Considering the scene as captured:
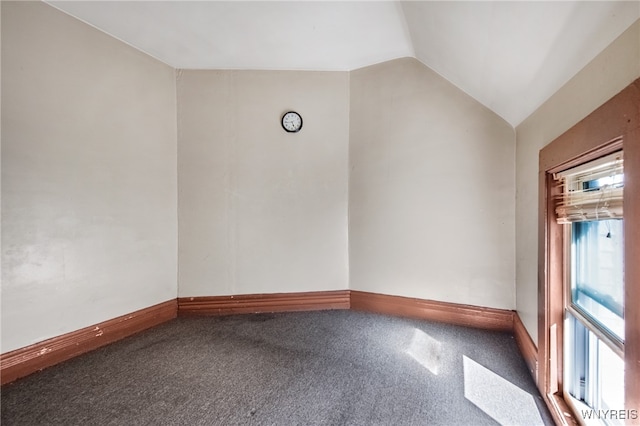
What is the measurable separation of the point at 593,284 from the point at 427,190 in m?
1.52

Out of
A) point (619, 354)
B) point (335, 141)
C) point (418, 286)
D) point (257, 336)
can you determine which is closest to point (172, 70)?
point (335, 141)

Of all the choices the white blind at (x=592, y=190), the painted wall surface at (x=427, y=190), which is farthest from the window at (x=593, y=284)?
the painted wall surface at (x=427, y=190)

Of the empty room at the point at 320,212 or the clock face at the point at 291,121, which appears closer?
the empty room at the point at 320,212

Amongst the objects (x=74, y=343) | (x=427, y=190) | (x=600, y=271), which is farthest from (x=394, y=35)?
(x=74, y=343)

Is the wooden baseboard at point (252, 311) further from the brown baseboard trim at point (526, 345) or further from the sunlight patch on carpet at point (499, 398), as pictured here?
the sunlight patch on carpet at point (499, 398)

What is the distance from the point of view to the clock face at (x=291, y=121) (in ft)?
9.61

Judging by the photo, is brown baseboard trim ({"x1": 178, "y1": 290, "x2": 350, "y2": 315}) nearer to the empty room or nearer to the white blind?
the empty room

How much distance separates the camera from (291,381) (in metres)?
1.71

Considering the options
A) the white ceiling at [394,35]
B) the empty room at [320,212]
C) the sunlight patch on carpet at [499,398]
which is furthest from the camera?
the sunlight patch on carpet at [499,398]

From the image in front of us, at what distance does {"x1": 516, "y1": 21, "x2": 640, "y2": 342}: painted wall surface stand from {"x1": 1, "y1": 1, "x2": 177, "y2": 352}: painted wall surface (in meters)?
3.05

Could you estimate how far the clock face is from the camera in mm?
2928

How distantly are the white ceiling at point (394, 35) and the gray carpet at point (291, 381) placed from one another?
5.53 ft

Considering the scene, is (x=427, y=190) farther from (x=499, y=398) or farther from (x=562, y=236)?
(x=499, y=398)

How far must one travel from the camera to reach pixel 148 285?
8.59 feet
